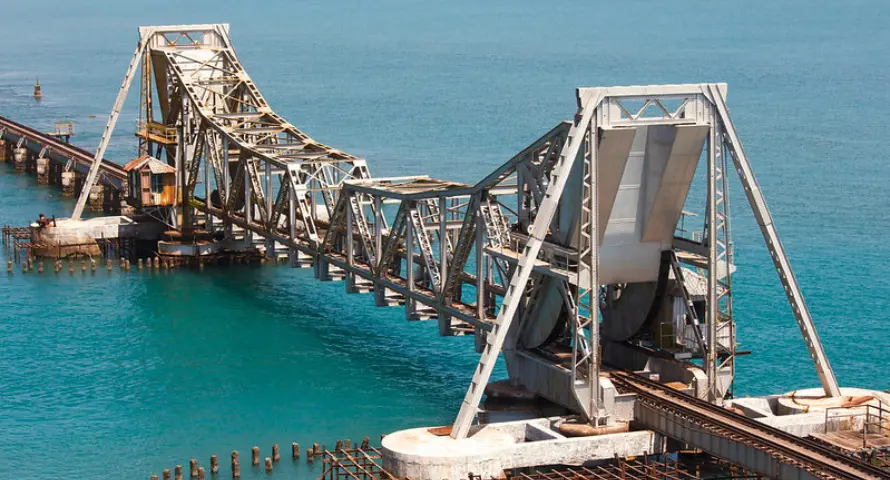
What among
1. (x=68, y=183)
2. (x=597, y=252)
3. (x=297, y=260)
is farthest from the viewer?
(x=68, y=183)

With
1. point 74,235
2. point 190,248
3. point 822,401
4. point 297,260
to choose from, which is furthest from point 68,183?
point 822,401

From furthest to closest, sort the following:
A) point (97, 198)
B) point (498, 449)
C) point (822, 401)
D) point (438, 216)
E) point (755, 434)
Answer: point (97, 198) → point (438, 216) → point (822, 401) → point (498, 449) → point (755, 434)

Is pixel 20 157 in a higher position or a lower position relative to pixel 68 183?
higher

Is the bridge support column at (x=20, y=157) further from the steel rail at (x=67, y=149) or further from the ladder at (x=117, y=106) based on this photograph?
the ladder at (x=117, y=106)

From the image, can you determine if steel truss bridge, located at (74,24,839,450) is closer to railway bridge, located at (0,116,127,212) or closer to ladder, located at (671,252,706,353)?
ladder, located at (671,252,706,353)

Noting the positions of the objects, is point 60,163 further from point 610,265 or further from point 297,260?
point 610,265

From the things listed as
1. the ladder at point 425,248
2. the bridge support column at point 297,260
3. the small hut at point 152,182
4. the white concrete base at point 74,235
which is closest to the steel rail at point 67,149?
the white concrete base at point 74,235
